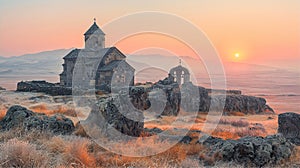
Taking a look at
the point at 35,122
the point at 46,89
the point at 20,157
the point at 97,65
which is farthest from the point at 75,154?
the point at 97,65

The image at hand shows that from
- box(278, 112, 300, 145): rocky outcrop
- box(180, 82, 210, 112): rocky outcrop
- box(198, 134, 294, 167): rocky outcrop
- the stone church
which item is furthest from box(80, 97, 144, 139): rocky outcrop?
the stone church

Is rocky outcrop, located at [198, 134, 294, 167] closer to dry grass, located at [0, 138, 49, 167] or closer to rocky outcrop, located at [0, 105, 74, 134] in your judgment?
dry grass, located at [0, 138, 49, 167]

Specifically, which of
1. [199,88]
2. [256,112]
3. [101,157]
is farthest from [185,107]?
[101,157]

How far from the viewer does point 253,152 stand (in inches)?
328

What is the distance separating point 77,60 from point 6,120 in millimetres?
33075

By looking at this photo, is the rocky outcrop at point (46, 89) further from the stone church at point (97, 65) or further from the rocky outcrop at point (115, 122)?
the rocky outcrop at point (115, 122)

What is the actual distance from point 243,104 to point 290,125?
65.9ft

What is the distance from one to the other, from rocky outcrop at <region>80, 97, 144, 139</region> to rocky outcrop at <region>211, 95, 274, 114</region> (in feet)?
68.6

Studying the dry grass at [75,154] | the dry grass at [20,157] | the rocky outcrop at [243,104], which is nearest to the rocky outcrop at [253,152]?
the dry grass at [75,154]

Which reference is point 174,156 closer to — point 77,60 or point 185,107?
point 185,107

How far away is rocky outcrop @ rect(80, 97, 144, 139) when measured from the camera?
36.8 feet

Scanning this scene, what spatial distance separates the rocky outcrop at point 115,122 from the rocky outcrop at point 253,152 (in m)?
3.53

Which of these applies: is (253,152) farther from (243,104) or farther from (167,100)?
(243,104)

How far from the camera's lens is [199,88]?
33.8m
